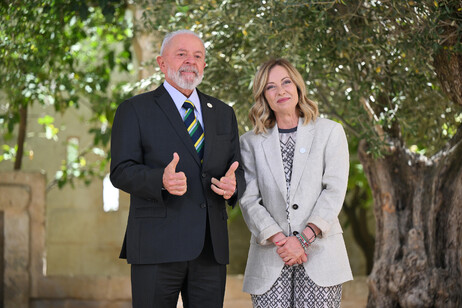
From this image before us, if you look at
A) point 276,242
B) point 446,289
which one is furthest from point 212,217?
point 446,289

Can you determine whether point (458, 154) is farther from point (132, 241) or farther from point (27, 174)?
point (27, 174)

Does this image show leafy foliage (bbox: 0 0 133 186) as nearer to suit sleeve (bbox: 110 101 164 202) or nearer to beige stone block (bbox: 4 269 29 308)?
beige stone block (bbox: 4 269 29 308)

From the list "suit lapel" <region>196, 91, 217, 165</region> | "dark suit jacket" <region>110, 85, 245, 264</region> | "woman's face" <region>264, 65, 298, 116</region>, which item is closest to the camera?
"dark suit jacket" <region>110, 85, 245, 264</region>

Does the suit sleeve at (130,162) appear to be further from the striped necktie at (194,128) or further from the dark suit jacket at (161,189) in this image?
the striped necktie at (194,128)

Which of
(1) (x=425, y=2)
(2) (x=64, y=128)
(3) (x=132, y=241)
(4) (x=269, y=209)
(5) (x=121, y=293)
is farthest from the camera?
(2) (x=64, y=128)

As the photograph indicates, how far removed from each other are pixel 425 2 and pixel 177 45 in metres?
1.64

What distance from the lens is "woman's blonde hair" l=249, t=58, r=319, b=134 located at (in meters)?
3.54

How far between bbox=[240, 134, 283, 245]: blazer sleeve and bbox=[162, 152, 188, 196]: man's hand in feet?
1.91

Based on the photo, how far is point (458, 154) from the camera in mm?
4957

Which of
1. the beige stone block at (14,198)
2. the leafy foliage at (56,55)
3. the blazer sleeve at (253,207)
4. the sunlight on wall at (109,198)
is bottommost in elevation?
the blazer sleeve at (253,207)

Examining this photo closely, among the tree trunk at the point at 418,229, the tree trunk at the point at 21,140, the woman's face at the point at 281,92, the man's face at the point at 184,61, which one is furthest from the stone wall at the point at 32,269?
the man's face at the point at 184,61

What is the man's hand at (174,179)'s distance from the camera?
2.94 m

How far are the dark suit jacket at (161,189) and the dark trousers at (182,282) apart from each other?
0.05 meters

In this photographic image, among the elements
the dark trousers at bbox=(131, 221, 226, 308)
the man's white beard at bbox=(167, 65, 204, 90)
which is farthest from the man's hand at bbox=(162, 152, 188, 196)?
the man's white beard at bbox=(167, 65, 204, 90)
